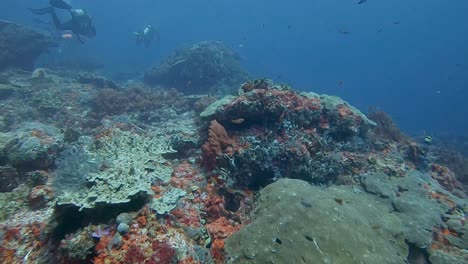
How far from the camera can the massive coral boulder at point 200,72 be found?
80.5 ft

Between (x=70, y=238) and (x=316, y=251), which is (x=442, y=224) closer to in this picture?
(x=316, y=251)

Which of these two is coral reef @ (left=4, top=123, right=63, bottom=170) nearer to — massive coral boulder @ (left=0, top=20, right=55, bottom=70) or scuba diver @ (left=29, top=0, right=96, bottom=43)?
scuba diver @ (left=29, top=0, right=96, bottom=43)

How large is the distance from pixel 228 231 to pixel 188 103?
13.6 metres

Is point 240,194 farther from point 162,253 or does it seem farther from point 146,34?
point 146,34

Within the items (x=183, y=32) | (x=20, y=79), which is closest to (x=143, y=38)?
(x=20, y=79)

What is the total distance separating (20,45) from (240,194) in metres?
24.1

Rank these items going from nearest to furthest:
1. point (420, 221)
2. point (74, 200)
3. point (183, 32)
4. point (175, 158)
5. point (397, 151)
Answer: point (74, 200) < point (420, 221) < point (175, 158) < point (397, 151) < point (183, 32)

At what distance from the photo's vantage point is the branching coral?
7.90 m

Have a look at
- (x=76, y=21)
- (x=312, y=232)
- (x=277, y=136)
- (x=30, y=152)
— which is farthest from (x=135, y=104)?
(x=312, y=232)

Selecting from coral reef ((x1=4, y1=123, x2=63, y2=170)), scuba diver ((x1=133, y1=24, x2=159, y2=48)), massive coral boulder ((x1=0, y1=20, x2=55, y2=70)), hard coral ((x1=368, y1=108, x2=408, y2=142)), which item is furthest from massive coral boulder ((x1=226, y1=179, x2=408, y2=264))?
massive coral boulder ((x1=0, y1=20, x2=55, y2=70))

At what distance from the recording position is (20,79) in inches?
816

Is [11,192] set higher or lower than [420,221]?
higher

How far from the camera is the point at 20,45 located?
23.1m

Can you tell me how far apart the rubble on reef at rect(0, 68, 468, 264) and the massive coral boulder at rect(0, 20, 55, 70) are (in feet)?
54.1
